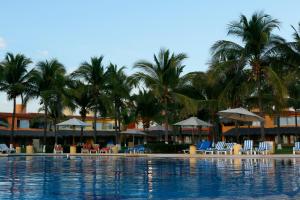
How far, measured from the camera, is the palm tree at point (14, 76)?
41344mm

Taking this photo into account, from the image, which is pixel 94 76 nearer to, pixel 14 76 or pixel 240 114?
pixel 14 76

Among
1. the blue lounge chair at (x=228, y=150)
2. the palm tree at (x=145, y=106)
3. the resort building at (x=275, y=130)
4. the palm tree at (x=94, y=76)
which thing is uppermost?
the palm tree at (x=94, y=76)

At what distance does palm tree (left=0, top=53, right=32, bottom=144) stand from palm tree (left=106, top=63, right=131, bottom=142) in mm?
7524

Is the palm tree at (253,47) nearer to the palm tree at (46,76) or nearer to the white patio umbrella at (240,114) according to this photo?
the white patio umbrella at (240,114)

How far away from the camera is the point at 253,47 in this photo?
30297mm

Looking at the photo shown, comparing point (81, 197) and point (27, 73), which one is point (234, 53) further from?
point (81, 197)

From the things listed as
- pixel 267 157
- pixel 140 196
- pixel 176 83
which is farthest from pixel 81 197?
pixel 176 83

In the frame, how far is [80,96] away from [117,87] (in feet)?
11.0

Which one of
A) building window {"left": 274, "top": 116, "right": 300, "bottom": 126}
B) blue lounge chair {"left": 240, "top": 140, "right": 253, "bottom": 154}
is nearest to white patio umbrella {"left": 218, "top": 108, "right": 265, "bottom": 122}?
blue lounge chair {"left": 240, "top": 140, "right": 253, "bottom": 154}

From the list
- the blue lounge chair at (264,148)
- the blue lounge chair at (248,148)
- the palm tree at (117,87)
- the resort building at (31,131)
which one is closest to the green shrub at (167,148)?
the blue lounge chair at (248,148)

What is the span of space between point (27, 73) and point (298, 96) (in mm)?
25217

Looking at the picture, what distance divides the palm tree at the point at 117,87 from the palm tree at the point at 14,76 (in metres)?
7.52

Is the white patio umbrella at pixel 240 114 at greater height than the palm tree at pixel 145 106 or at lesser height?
lesser

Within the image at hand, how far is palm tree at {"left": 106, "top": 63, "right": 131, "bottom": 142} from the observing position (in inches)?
1598
